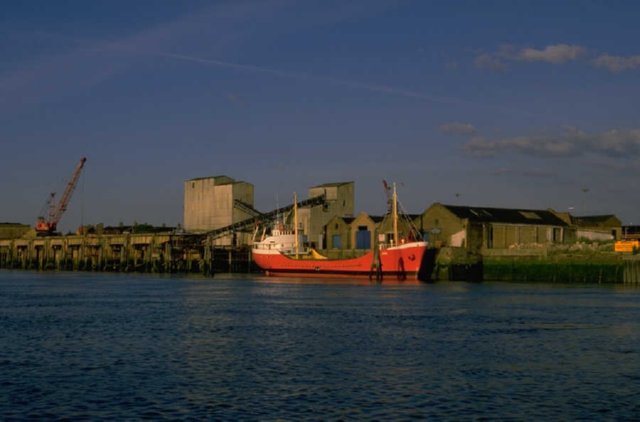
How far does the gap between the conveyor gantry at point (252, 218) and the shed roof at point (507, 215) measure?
24.9 meters

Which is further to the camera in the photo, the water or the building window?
the building window

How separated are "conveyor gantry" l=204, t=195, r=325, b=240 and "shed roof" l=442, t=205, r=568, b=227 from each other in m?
24.9

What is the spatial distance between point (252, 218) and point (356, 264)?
97.4 ft

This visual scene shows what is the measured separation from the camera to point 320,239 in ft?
388

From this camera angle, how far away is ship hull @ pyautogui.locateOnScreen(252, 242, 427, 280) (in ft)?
297

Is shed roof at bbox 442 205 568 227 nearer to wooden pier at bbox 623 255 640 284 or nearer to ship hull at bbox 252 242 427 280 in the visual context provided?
ship hull at bbox 252 242 427 280

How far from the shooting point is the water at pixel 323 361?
2262cm

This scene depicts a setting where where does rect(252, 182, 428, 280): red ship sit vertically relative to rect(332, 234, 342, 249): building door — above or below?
below

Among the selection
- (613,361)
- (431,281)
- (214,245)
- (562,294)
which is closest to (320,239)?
(214,245)

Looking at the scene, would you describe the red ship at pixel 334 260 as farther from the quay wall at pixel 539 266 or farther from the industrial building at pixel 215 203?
the industrial building at pixel 215 203

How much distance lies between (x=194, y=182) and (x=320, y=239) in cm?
2447

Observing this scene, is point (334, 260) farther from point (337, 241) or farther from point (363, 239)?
point (337, 241)

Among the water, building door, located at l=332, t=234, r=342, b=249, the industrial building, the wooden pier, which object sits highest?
the industrial building

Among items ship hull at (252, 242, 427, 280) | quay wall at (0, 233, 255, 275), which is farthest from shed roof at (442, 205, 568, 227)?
quay wall at (0, 233, 255, 275)
